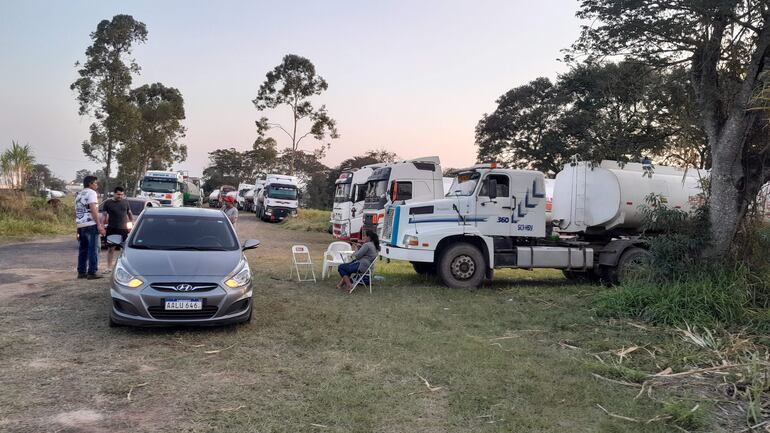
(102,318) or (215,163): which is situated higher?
(215,163)

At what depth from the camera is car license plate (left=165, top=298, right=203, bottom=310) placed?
5.70 meters

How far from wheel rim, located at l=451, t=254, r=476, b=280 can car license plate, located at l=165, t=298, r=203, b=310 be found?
563cm

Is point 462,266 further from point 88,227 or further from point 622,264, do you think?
point 88,227

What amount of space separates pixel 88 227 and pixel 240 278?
4.55 metres

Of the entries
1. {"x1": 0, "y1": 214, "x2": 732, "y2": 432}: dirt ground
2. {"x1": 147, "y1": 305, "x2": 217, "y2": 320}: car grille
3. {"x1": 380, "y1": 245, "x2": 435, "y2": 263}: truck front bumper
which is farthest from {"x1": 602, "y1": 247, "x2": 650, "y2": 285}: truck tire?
{"x1": 147, "y1": 305, "x2": 217, "y2": 320}: car grille

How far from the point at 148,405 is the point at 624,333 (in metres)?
5.77

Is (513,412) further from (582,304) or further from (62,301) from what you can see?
(62,301)

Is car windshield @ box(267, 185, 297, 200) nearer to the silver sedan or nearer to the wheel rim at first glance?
the wheel rim

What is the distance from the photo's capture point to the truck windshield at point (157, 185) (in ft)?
82.3

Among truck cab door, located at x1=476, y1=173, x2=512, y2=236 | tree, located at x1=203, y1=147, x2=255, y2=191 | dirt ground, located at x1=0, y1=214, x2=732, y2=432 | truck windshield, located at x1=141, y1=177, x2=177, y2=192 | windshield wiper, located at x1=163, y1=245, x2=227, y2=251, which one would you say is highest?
tree, located at x1=203, y1=147, x2=255, y2=191

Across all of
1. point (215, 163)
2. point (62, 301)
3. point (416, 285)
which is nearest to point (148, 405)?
point (62, 301)

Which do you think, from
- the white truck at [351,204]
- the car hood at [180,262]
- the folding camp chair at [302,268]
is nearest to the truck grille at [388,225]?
the folding camp chair at [302,268]

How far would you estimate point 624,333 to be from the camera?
6.80 m

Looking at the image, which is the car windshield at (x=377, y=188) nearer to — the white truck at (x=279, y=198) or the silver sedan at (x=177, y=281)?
the silver sedan at (x=177, y=281)
